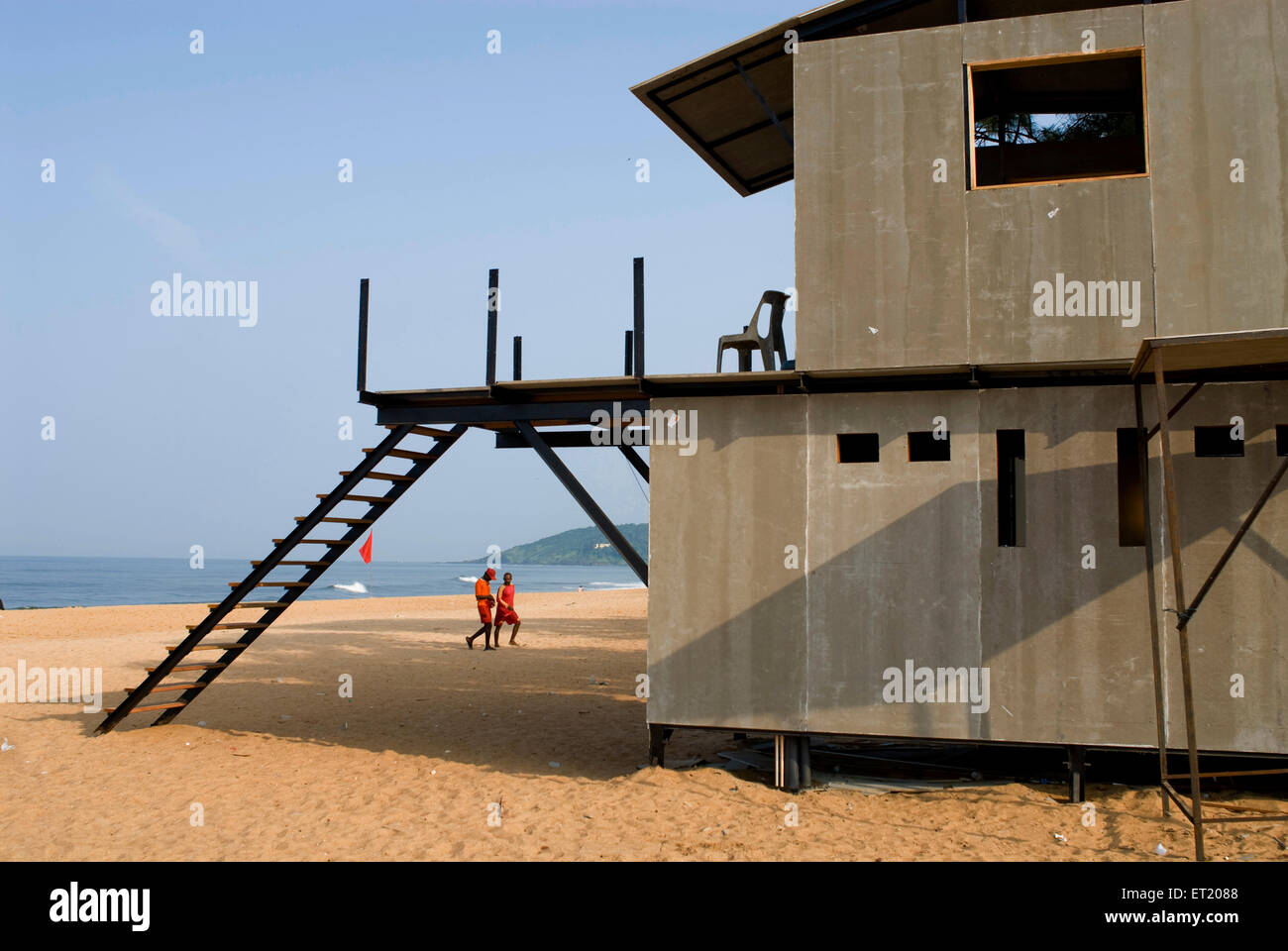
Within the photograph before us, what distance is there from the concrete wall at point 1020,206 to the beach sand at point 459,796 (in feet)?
12.6

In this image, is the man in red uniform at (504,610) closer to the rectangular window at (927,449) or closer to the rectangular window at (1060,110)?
the rectangular window at (927,449)

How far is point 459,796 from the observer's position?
882cm

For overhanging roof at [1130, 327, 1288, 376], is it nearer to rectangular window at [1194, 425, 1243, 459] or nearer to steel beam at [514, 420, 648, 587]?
rectangular window at [1194, 425, 1243, 459]

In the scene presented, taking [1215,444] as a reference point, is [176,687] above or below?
below

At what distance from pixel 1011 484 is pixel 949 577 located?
104 inches

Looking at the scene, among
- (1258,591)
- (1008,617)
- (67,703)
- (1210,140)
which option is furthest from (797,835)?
(67,703)

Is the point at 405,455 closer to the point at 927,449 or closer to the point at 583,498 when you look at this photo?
the point at 583,498

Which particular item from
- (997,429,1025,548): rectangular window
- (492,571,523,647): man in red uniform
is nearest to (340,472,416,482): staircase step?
(997,429,1025,548): rectangular window

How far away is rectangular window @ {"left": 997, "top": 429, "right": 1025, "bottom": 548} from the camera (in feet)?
29.8

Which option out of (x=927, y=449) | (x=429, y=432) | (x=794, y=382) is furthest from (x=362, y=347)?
(x=927, y=449)

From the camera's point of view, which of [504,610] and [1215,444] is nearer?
[1215,444]

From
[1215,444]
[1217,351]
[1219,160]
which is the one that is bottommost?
[1215,444]

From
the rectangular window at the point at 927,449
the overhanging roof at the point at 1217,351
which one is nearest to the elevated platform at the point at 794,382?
the overhanging roof at the point at 1217,351
